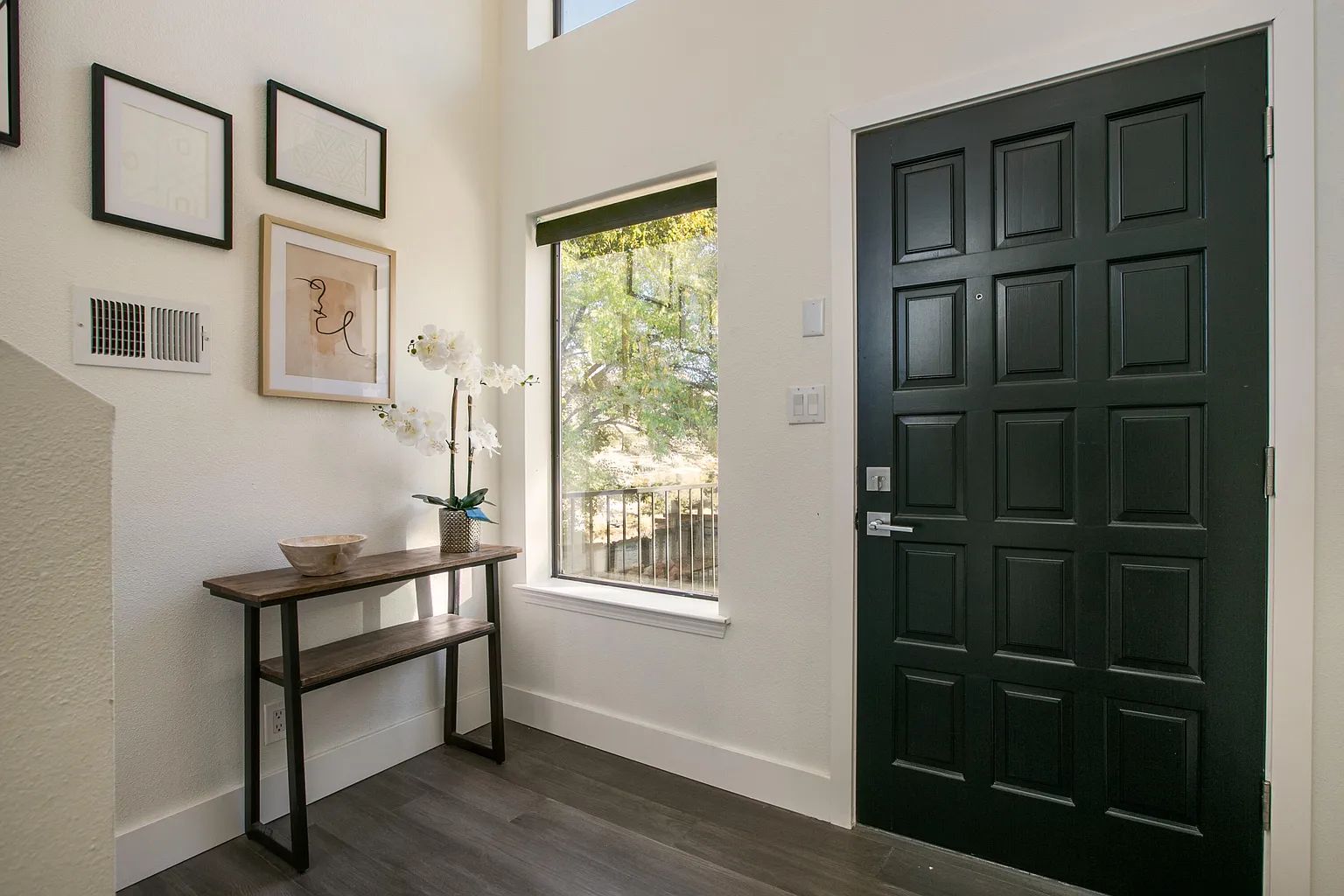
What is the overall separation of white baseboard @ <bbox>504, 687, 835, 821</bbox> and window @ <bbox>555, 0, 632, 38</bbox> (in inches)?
111

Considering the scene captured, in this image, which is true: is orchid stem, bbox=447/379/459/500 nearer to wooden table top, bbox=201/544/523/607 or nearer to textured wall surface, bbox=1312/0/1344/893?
wooden table top, bbox=201/544/523/607

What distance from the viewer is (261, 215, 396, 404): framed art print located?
2.13 meters

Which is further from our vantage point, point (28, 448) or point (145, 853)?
point (145, 853)

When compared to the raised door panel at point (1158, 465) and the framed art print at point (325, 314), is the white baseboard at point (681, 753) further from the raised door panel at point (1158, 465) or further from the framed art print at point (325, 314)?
the framed art print at point (325, 314)

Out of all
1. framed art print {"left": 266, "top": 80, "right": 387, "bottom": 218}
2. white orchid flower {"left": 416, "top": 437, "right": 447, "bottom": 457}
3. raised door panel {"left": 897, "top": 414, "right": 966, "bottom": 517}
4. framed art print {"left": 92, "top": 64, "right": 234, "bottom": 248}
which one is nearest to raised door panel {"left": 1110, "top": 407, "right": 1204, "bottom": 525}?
Result: raised door panel {"left": 897, "top": 414, "right": 966, "bottom": 517}

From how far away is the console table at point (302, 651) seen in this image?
72.5 inches

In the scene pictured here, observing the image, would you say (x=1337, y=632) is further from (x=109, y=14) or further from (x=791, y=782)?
(x=109, y=14)

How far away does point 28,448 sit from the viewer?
22.3 inches

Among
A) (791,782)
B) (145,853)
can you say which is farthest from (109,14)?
(791,782)

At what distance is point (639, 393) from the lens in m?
2.72

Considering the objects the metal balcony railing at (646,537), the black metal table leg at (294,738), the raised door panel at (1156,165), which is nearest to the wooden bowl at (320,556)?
the black metal table leg at (294,738)

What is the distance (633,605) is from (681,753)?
0.54 m

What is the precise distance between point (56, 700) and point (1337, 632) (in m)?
2.21

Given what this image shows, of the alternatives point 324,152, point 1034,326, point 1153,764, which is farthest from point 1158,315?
point 324,152
